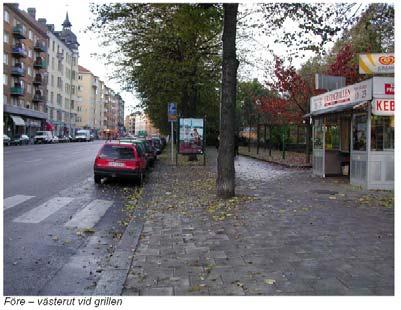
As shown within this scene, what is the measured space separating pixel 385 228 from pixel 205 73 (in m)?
20.8

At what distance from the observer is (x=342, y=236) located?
7145mm

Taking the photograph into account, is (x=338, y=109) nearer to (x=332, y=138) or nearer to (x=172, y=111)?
(x=332, y=138)

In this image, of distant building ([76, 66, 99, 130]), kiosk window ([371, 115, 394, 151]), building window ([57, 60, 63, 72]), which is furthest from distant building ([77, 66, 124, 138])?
kiosk window ([371, 115, 394, 151])

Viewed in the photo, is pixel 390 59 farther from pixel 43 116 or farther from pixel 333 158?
pixel 43 116

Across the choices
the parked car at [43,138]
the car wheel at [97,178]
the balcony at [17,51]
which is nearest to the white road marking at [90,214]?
the car wheel at [97,178]

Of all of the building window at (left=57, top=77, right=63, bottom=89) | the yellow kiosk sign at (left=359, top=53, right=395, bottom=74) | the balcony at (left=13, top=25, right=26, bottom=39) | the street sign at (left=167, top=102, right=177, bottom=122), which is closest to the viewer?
the yellow kiosk sign at (left=359, top=53, right=395, bottom=74)

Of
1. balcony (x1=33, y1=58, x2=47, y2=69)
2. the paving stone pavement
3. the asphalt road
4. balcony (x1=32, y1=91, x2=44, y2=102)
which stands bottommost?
the asphalt road

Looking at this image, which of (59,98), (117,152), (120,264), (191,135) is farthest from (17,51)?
(120,264)

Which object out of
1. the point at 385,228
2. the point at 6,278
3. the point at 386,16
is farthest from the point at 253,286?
the point at 386,16

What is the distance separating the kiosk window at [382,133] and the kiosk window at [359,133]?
43cm

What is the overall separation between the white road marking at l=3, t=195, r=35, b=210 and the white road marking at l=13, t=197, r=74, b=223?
1.87ft

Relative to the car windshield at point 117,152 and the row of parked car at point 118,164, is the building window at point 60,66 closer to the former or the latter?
the car windshield at point 117,152

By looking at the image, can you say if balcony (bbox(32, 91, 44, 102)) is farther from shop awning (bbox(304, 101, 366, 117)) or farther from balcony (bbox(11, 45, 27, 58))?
shop awning (bbox(304, 101, 366, 117))

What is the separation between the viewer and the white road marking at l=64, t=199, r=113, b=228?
8672 mm
